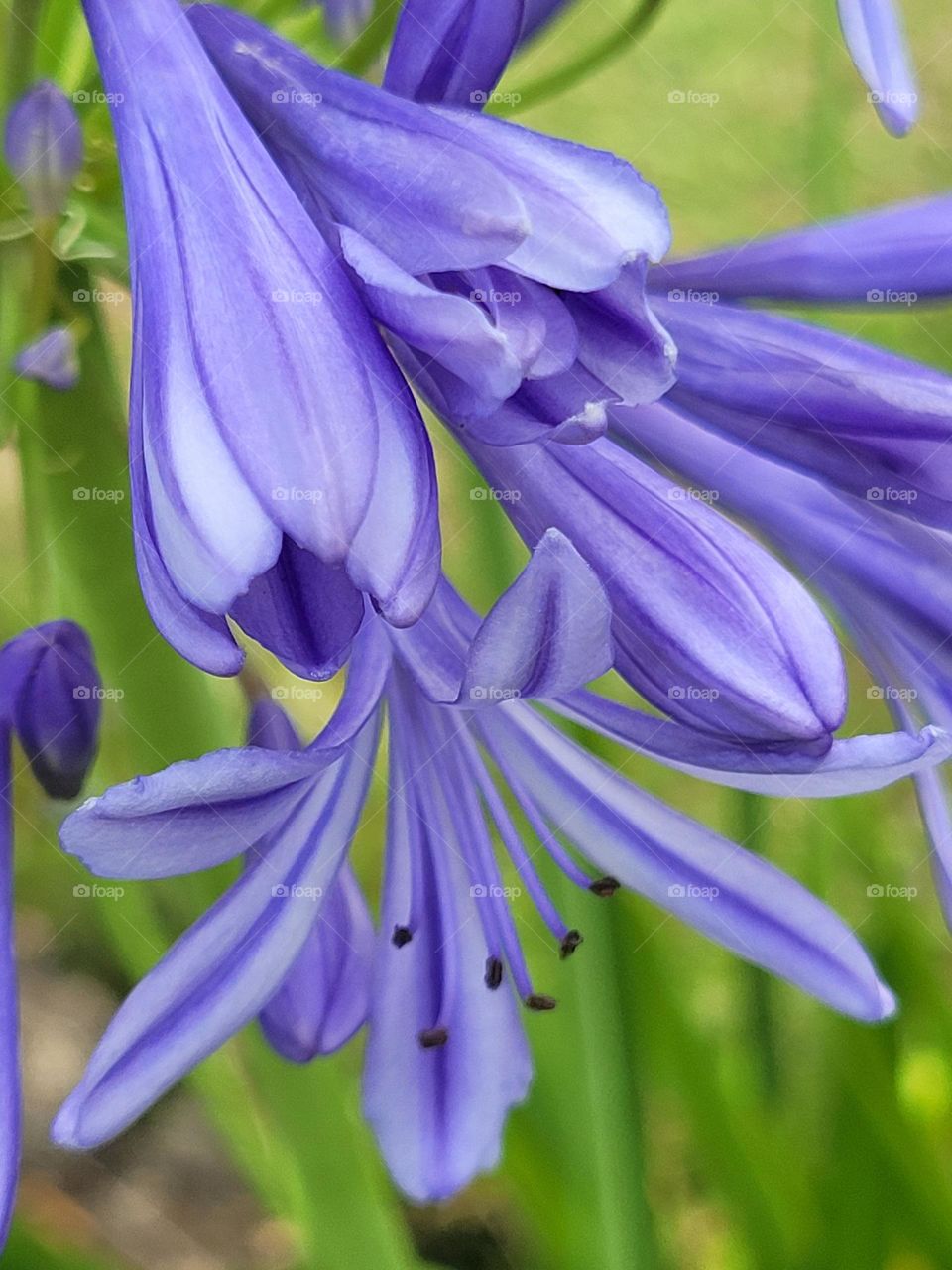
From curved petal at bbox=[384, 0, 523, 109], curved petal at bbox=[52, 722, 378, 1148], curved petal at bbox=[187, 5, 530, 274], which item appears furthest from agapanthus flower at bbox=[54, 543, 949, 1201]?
curved petal at bbox=[384, 0, 523, 109]

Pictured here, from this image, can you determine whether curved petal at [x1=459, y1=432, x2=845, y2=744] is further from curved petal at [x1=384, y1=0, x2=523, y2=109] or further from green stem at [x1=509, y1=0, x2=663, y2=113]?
green stem at [x1=509, y1=0, x2=663, y2=113]


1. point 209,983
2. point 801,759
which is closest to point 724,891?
point 801,759

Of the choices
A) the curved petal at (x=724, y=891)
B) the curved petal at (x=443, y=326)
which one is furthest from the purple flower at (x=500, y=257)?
the curved petal at (x=724, y=891)

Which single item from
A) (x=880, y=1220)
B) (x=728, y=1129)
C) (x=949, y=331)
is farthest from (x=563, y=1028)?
(x=949, y=331)

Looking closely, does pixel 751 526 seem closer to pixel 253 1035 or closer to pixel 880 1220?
pixel 253 1035

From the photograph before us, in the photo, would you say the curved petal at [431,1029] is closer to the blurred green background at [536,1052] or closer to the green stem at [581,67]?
the blurred green background at [536,1052]
